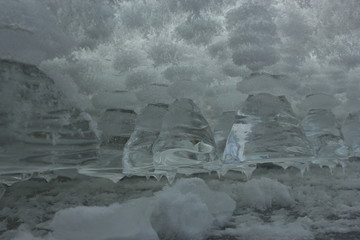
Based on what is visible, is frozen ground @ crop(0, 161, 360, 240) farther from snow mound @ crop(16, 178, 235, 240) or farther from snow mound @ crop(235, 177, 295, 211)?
snow mound @ crop(235, 177, 295, 211)

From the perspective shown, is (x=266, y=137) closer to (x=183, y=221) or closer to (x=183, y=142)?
(x=183, y=142)

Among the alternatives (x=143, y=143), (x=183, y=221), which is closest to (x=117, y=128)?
(x=143, y=143)

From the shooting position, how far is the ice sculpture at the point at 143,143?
6.41m

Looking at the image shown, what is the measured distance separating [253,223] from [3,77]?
2.49m

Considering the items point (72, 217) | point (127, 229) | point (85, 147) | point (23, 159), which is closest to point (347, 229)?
point (127, 229)

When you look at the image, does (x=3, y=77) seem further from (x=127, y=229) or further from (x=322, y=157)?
(x=322, y=157)

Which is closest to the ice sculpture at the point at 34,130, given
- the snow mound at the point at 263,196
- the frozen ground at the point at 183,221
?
the frozen ground at the point at 183,221

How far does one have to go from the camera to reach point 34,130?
3613 millimetres

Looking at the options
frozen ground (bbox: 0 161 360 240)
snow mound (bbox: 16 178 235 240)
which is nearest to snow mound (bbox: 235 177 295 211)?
frozen ground (bbox: 0 161 360 240)

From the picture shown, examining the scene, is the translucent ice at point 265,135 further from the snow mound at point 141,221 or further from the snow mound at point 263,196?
the snow mound at point 141,221

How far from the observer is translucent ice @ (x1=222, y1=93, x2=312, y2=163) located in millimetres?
4992

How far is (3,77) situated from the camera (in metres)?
3.24

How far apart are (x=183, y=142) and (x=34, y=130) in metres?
Result: 2.09

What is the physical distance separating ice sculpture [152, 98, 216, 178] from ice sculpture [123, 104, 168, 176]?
959 mm
